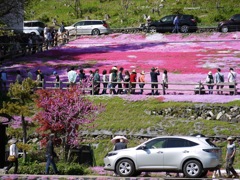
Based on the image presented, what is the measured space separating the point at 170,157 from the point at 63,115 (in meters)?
6.92

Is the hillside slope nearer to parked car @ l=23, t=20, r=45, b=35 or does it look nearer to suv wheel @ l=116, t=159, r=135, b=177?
parked car @ l=23, t=20, r=45, b=35

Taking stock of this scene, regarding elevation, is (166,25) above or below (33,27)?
below

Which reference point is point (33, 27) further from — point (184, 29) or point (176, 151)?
point (176, 151)

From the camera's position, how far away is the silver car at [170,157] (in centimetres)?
2319

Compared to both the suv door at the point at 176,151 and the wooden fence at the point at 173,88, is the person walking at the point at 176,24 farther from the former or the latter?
the suv door at the point at 176,151

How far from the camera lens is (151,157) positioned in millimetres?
23875

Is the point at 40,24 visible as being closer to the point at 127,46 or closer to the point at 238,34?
the point at 127,46

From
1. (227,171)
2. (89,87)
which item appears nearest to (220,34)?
(89,87)

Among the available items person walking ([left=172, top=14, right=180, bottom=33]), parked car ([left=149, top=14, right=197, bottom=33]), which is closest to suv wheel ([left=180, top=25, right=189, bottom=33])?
parked car ([left=149, top=14, right=197, bottom=33])

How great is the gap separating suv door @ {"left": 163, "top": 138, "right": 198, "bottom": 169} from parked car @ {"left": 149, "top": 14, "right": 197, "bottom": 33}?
A: 3570cm

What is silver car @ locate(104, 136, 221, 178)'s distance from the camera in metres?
23.2

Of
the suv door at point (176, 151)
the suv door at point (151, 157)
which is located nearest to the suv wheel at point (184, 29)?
the suv door at point (151, 157)

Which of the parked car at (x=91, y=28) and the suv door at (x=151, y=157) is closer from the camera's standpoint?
the suv door at (x=151, y=157)

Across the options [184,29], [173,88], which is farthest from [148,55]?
[173,88]
